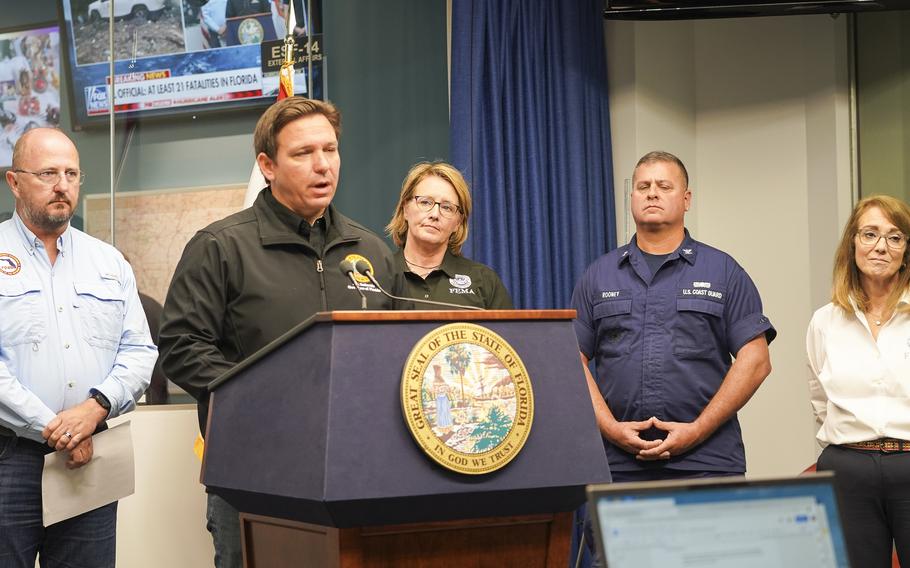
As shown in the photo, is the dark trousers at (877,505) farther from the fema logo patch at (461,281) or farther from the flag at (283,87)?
the flag at (283,87)

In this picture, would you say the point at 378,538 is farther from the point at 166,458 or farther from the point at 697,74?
the point at 697,74

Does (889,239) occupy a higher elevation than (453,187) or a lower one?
lower

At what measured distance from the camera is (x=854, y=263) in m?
3.12

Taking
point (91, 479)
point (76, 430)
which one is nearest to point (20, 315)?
point (76, 430)

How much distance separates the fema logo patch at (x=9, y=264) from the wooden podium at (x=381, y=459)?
133 centimetres

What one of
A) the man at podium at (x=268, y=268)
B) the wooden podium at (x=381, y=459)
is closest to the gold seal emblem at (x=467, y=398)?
the wooden podium at (x=381, y=459)

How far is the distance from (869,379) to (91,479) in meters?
2.27

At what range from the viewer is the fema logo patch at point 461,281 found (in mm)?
3219

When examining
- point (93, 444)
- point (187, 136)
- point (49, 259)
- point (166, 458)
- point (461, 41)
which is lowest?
point (166, 458)

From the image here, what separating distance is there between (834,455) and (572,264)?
155 cm

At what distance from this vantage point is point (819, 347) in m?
3.14

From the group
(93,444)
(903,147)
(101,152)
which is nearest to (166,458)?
(93,444)

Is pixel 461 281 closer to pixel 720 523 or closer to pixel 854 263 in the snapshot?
pixel 854 263

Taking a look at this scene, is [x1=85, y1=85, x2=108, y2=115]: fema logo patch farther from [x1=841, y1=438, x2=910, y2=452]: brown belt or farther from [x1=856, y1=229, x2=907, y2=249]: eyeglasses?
[x1=841, y1=438, x2=910, y2=452]: brown belt
